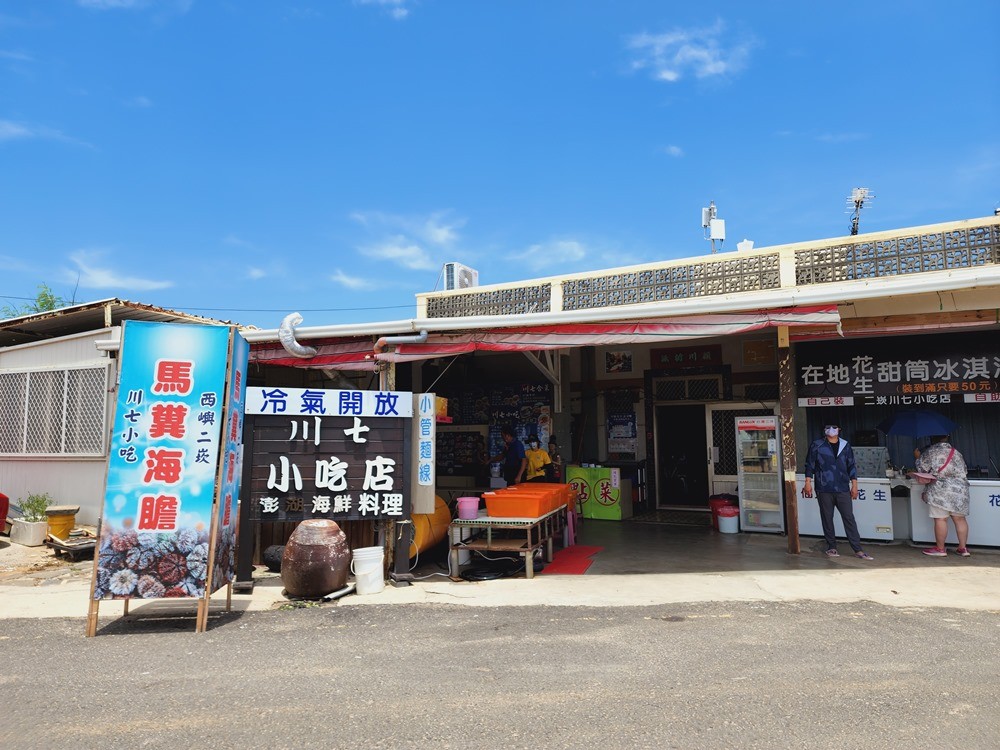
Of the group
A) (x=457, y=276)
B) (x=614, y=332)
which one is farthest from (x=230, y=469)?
(x=457, y=276)

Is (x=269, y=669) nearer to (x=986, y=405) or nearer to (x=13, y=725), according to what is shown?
(x=13, y=725)

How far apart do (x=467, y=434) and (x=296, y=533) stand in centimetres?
723

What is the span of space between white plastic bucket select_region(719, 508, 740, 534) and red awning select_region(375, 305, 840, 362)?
12.1ft

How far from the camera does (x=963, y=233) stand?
8508 millimetres

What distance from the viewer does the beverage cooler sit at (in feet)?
32.4

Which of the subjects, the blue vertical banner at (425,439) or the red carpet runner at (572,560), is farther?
the red carpet runner at (572,560)

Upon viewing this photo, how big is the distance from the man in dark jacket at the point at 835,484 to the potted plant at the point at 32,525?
10.6 meters

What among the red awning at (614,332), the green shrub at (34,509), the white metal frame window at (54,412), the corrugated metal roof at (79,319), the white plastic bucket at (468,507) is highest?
the corrugated metal roof at (79,319)

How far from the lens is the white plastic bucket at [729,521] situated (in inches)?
392

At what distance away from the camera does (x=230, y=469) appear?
19.1 feet

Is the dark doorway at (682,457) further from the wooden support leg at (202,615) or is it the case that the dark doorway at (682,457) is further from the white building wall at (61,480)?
the white building wall at (61,480)

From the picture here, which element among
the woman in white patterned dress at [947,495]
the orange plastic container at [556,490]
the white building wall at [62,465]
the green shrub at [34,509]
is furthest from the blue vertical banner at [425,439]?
the green shrub at [34,509]

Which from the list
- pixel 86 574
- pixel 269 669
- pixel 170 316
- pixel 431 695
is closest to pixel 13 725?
pixel 269 669

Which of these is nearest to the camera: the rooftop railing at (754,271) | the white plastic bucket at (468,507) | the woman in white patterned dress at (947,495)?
the white plastic bucket at (468,507)
